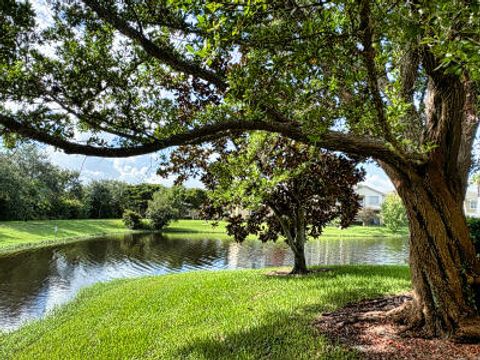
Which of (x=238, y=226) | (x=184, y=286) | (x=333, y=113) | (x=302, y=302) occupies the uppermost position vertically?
(x=333, y=113)

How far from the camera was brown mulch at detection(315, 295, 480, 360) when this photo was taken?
Answer: 4141 millimetres

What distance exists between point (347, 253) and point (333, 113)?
989 inches

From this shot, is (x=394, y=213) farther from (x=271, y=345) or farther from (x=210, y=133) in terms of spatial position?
(x=210, y=133)

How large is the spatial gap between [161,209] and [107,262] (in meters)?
21.3

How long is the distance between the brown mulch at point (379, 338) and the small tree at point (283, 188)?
3.97 m

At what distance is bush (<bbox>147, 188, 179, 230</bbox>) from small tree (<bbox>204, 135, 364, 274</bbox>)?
31.0 meters

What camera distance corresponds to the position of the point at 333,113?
14.2ft

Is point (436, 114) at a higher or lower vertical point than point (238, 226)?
higher

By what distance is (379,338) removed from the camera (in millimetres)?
4699

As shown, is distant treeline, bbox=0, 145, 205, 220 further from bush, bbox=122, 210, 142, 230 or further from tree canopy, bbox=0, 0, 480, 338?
tree canopy, bbox=0, 0, 480, 338

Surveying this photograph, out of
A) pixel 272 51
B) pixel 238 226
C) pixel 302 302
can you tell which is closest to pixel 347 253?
pixel 238 226

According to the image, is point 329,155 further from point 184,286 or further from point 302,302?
point 184,286

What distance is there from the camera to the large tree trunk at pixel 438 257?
4.64 m

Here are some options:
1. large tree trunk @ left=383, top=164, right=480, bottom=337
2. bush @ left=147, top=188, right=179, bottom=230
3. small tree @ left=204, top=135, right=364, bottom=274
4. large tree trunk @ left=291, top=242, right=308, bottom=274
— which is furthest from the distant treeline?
large tree trunk @ left=383, top=164, right=480, bottom=337
